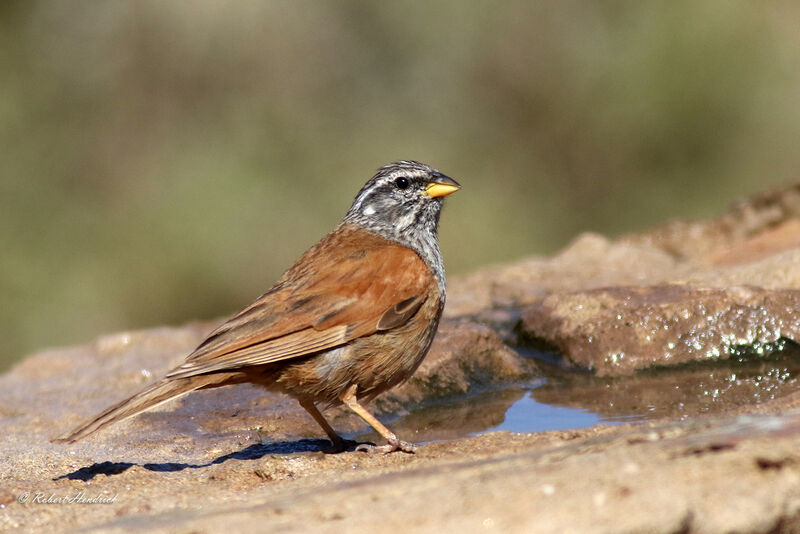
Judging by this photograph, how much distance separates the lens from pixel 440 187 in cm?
556

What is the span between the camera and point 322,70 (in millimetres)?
12461

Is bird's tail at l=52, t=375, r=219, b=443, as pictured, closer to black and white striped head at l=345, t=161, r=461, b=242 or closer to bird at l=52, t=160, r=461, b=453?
bird at l=52, t=160, r=461, b=453

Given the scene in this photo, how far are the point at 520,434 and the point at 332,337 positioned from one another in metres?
0.94

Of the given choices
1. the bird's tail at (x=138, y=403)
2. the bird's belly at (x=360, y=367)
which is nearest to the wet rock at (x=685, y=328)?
the bird's belly at (x=360, y=367)

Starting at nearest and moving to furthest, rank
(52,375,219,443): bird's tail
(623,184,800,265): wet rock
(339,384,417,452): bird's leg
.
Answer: (52,375,219,443): bird's tail → (339,384,417,452): bird's leg → (623,184,800,265): wet rock

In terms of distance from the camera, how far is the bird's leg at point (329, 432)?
14.8 feet

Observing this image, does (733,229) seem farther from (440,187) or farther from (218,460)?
(218,460)

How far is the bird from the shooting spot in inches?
165

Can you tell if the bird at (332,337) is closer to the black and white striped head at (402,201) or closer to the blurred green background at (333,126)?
the black and white striped head at (402,201)

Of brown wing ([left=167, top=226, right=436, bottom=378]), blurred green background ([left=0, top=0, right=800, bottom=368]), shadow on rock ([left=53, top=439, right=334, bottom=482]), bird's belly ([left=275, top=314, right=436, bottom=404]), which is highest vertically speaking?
blurred green background ([left=0, top=0, right=800, bottom=368])

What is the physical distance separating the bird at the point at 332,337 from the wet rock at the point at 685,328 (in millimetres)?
1092

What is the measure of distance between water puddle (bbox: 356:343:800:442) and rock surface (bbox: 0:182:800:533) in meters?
0.02

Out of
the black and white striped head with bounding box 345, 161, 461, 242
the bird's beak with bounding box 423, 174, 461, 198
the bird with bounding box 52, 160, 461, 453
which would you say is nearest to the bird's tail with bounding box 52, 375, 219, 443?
the bird with bounding box 52, 160, 461, 453

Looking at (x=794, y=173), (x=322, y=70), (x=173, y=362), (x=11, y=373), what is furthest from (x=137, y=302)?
(x=794, y=173)
